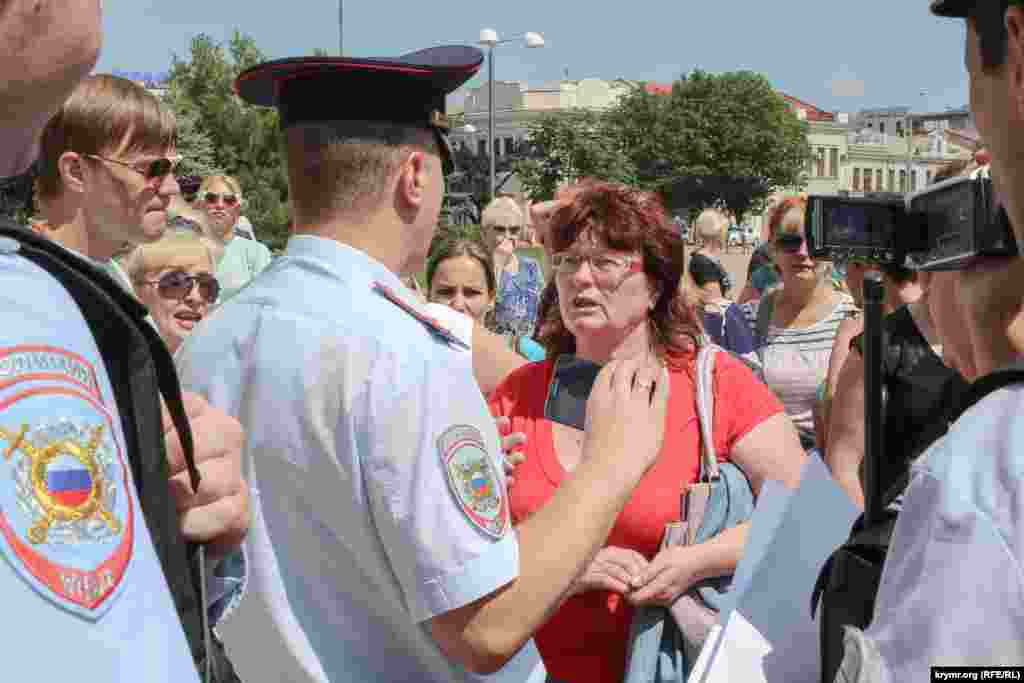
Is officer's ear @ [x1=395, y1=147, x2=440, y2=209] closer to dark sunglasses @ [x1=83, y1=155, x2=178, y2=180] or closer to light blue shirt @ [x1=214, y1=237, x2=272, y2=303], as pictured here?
dark sunglasses @ [x1=83, y1=155, x2=178, y2=180]

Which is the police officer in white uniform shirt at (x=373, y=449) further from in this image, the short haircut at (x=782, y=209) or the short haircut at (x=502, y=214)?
the short haircut at (x=502, y=214)

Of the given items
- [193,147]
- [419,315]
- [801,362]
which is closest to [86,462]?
[419,315]

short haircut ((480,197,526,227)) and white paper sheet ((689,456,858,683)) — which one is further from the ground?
short haircut ((480,197,526,227))

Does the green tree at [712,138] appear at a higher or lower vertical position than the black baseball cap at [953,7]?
higher

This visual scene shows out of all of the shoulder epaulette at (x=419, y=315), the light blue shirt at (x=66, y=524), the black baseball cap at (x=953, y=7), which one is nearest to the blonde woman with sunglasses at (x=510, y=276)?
the shoulder epaulette at (x=419, y=315)

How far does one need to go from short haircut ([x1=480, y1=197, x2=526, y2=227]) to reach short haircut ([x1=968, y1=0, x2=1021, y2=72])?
8307mm

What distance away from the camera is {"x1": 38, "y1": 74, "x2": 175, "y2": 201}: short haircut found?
363 centimetres

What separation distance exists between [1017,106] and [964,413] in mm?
313

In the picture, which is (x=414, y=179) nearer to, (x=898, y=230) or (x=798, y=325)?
(x=898, y=230)

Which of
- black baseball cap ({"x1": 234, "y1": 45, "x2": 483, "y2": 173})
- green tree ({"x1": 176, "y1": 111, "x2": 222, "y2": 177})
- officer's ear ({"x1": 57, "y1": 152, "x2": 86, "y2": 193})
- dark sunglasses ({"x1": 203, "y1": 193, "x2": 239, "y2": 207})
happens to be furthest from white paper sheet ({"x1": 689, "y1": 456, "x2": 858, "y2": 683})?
green tree ({"x1": 176, "y1": 111, "x2": 222, "y2": 177})

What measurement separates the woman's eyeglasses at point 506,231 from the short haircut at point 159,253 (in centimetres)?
408

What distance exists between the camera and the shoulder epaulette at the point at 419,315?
7.58ft

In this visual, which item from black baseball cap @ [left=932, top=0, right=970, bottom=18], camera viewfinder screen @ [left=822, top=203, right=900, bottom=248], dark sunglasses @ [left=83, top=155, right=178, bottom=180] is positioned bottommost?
camera viewfinder screen @ [left=822, top=203, right=900, bottom=248]

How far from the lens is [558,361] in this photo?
158 inches
